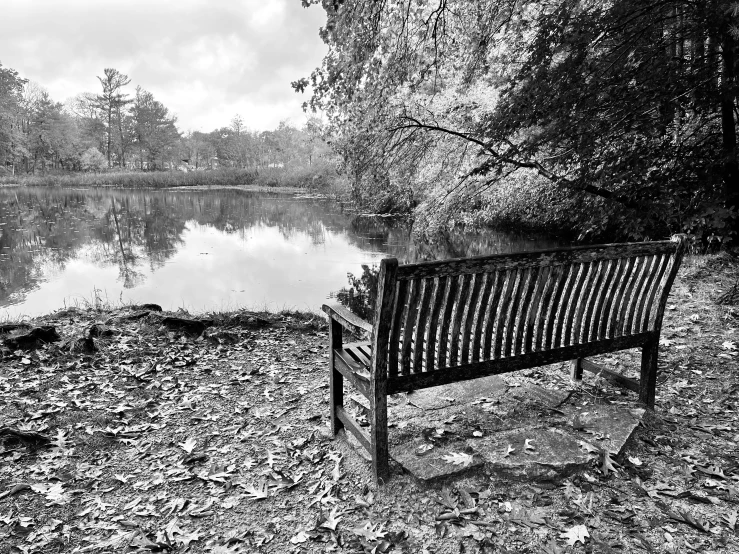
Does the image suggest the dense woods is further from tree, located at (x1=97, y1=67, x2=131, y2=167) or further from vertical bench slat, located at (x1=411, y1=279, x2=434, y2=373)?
vertical bench slat, located at (x1=411, y1=279, x2=434, y2=373)

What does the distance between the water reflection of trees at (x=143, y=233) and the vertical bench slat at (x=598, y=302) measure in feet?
41.0

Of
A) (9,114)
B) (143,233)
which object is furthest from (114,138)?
(143,233)

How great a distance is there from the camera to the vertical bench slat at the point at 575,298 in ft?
11.9

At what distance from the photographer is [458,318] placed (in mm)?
3207

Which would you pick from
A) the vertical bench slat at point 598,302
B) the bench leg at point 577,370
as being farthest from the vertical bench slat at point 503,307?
the bench leg at point 577,370

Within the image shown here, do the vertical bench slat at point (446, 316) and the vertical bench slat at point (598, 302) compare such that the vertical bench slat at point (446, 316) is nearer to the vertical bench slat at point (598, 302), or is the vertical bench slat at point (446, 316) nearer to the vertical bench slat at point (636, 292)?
the vertical bench slat at point (598, 302)

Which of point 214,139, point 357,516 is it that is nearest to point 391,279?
point 357,516

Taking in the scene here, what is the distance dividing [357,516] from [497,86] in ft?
33.7

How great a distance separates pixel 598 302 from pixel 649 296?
1.96 ft

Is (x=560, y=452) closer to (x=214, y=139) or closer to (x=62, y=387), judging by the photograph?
(x=62, y=387)

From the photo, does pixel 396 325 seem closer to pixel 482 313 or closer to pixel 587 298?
pixel 482 313

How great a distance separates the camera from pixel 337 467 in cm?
360

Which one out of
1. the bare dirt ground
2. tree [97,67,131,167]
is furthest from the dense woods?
the bare dirt ground

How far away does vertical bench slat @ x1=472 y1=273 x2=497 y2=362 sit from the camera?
3.25 m
